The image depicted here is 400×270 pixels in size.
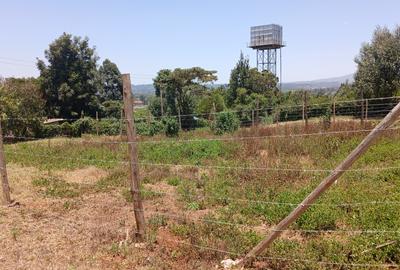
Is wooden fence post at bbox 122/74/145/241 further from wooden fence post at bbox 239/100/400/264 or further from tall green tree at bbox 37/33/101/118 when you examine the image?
tall green tree at bbox 37/33/101/118

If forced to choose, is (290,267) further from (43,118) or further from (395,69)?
(43,118)

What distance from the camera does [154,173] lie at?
11.1 metres

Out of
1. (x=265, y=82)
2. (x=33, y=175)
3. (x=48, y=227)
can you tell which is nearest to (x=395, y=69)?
(x=265, y=82)

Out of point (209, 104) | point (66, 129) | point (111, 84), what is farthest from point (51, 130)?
point (111, 84)

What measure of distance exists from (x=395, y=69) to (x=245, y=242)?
26.0m

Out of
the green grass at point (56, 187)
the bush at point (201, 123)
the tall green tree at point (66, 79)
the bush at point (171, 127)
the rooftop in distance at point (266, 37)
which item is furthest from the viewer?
the rooftop in distance at point (266, 37)

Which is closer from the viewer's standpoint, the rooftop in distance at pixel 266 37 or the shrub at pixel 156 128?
the shrub at pixel 156 128

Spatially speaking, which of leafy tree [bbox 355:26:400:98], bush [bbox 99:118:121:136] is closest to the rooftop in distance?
leafy tree [bbox 355:26:400:98]

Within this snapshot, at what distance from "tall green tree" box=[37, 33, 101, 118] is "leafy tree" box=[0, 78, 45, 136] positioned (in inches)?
151

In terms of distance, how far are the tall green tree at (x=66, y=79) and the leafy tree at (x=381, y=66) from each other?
23240 mm

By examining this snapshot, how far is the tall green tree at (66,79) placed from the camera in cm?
3378

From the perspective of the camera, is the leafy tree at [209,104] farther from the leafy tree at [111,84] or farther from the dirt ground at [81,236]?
the dirt ground at [81,236]

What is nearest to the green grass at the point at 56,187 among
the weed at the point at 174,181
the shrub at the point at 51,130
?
the weed at the point at 174,181

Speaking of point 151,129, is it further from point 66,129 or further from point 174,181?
point 174,181
